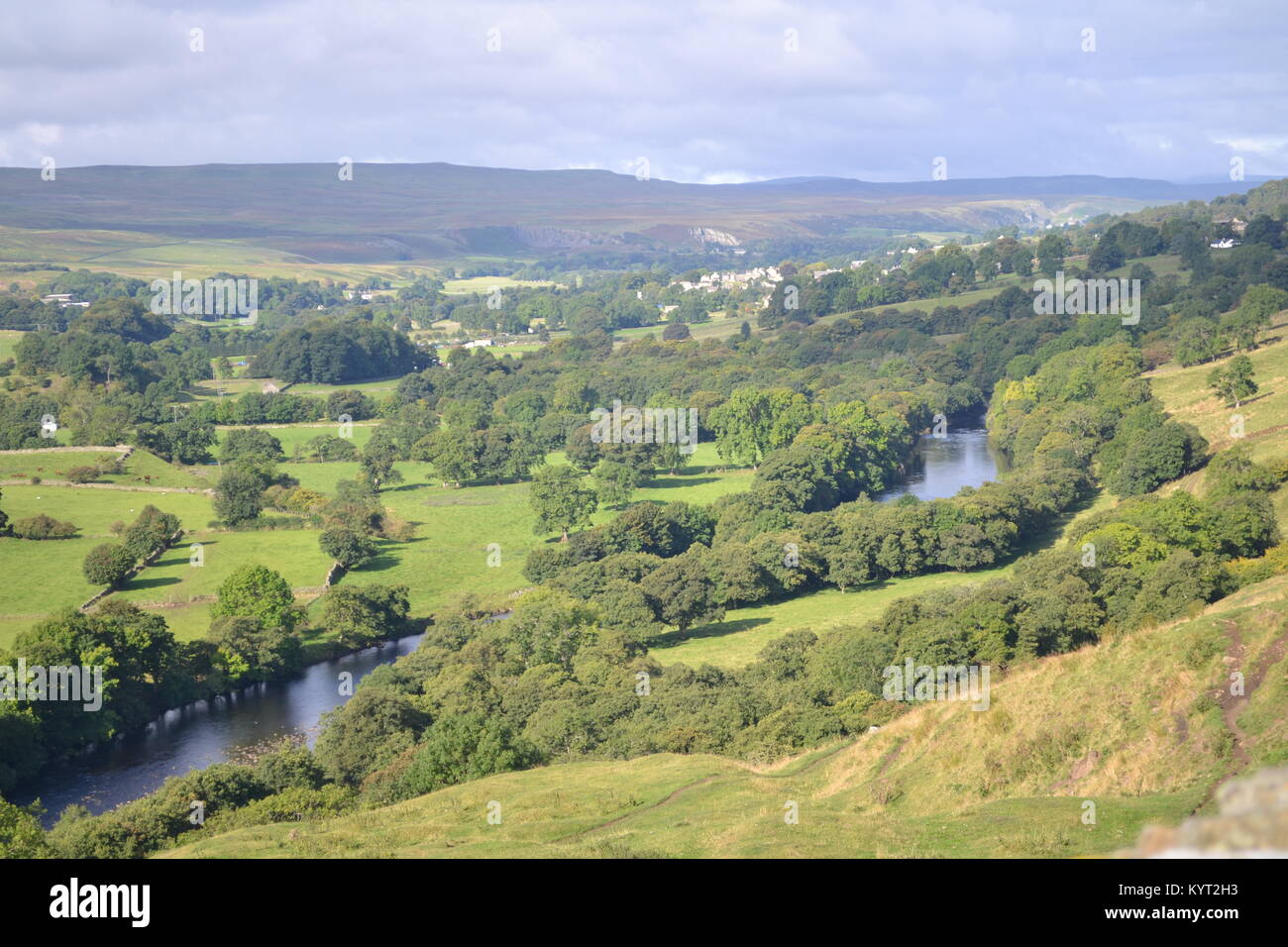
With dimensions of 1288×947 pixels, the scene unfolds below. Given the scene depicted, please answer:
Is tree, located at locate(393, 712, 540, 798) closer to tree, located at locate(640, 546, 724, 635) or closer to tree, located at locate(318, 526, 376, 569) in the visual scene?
tree, located at locate(640, 546, 724, 635)

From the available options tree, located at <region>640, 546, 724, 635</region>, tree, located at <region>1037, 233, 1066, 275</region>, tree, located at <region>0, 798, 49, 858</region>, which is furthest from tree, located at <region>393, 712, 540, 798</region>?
tree, located at <region>1037, 233, 1066, 275</region>

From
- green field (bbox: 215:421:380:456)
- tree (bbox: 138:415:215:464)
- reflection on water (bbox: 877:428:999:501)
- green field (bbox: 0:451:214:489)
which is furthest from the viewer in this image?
green field (bbox: 215:421:380:456)

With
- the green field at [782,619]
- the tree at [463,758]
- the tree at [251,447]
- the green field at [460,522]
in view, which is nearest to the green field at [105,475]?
the tree at [251,447]

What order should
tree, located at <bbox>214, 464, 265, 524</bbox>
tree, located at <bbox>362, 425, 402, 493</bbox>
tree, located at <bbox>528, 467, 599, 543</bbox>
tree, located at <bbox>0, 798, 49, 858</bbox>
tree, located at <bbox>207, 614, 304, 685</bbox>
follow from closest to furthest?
tree, located at <bbox>0, 798, 49, 858</bbox> → tree, located at <bbox>207, 614, 304, 685</bbox> → tree, located at <bbox>528, 467, 599, 543</bbox> → tree, located at <bbox>214, 464, 265, 524</bbox> → tree, located at <bbox>362, 425, 402, 493</bbox>

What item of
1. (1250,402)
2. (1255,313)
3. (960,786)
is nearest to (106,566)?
(960,786)

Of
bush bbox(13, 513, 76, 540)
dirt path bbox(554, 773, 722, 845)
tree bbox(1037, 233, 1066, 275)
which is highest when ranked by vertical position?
tree bbox(1037, 233, 1066, 275)
